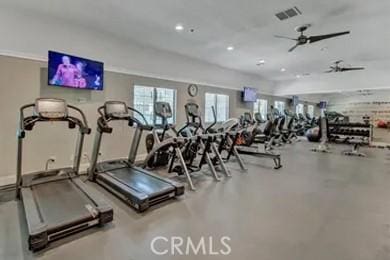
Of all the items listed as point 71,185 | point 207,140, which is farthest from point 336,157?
point 71,185

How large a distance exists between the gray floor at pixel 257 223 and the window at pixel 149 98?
114 inches

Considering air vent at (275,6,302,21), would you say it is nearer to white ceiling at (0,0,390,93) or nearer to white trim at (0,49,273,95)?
white ceiling at (0,0,390,93)

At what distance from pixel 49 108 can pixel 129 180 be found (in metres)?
1.65

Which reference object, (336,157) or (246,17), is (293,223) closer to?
(246,17)

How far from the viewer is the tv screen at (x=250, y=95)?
10.1 m

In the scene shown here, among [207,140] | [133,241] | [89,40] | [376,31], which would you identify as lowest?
[133,241]

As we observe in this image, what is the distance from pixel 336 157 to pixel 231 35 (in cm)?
498

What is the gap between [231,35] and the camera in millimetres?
5527

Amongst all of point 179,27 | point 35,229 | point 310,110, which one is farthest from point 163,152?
point 310,110

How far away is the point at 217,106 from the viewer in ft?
30.5

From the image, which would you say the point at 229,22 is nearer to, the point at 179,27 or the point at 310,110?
the point at 179,27

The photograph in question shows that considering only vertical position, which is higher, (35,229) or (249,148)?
(249,148)

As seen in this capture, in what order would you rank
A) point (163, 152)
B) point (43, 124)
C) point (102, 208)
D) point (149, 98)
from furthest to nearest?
point (149, 98)
point (163, 152)
point (43, 124)
point (102, 208)

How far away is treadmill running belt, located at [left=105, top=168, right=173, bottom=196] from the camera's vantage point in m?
3.49
